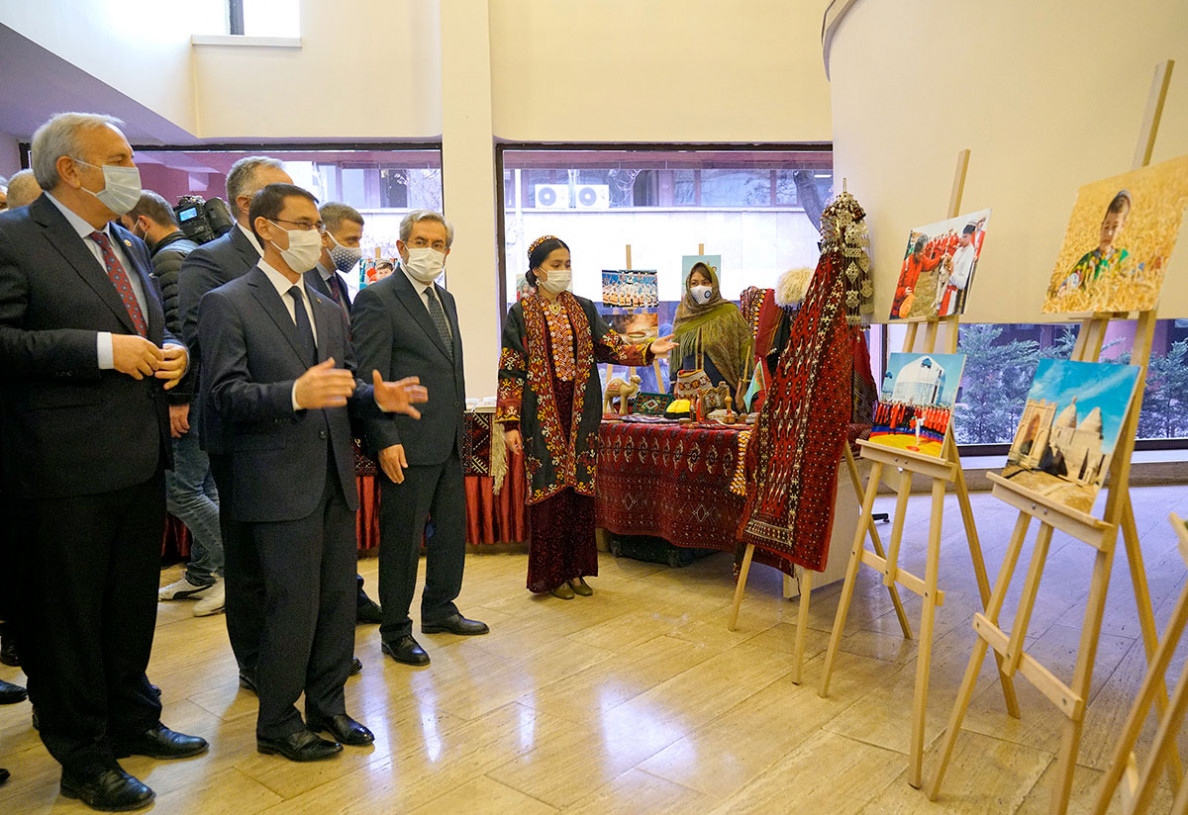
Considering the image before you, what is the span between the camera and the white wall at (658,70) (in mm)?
5664

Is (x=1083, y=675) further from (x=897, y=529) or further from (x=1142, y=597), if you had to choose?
(x=897, y=529)

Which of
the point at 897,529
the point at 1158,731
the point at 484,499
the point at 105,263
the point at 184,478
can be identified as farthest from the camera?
Result: the point at 484,499

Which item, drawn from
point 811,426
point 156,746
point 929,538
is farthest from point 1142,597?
point 156,746

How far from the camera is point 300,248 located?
2.22m

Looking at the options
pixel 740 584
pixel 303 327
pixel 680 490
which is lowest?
pixel 740 584

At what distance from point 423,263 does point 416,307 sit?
16cm

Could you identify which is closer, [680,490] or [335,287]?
[335,287]

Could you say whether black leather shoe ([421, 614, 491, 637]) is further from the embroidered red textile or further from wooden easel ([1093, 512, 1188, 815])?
wooden easel ([1093, 512, 1188, 815])

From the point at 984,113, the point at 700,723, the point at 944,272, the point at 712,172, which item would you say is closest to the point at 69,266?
the point at 700,723

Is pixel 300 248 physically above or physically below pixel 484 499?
above

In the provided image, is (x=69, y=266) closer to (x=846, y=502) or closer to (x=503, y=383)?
(x=503, y=383)

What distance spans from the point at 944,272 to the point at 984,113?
1.75ft

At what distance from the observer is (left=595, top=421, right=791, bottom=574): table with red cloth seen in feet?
12.8

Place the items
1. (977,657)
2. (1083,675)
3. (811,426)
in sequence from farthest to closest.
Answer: (811,426), (977,657), (1083,675)
